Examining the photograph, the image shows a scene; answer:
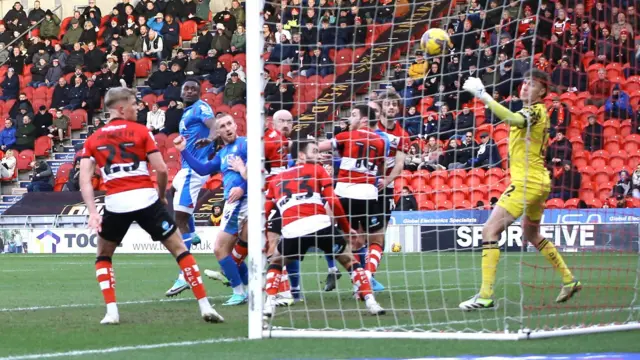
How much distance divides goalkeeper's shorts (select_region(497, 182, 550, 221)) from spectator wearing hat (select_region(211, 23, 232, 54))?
19531mm

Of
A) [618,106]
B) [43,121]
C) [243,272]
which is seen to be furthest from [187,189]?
[43,121]

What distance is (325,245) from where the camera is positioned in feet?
31.5

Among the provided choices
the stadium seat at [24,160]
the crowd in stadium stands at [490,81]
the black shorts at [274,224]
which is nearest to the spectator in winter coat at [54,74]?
the stadium seat at [24,160]

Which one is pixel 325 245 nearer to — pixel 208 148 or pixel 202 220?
pixel 208 148

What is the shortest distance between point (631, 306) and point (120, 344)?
14.5ft

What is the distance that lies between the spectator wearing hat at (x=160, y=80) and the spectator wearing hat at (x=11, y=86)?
4207 millimetres

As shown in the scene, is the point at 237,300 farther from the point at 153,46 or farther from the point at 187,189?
the point at 153,46

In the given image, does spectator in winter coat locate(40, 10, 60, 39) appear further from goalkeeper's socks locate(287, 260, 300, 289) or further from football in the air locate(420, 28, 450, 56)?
football in the air locate(420, 28, 450, 56)

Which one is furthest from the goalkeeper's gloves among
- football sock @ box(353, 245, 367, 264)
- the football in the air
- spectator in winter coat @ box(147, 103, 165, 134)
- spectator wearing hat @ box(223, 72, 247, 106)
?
spectator in winter coat @ box(147, 103, 165, 134)

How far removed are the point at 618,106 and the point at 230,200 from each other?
490 cm

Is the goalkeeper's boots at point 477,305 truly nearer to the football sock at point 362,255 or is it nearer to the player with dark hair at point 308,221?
the player with dark hair at point 308,221

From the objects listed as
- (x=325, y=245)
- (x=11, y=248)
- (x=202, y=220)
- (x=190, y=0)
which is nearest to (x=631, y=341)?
(x=325, y=245)

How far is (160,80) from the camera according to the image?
29.1 m

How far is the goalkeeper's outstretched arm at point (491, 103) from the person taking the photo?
8258 millimetres
